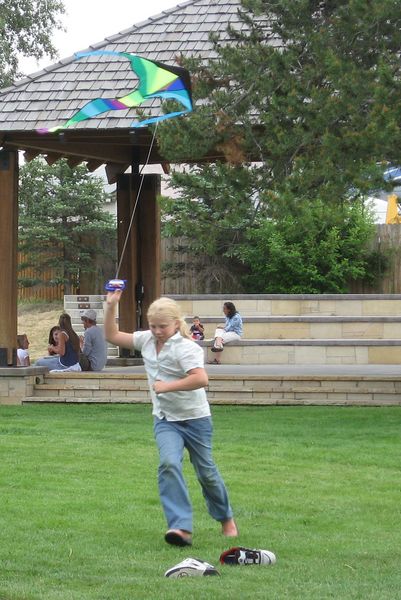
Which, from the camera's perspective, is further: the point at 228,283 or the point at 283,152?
A: the point at 228,283

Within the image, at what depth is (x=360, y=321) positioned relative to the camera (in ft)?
86.5

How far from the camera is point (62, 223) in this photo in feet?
120

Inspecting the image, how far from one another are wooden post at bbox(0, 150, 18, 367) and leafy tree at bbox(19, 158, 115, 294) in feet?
52.3

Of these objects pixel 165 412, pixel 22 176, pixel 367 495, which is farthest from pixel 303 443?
pixel 22 176

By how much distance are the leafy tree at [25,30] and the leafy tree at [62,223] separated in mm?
3102

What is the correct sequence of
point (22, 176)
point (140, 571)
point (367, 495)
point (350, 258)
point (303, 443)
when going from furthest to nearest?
point (22, 176), point (350, 258), point (303, 443), point (367, 495), point (140, 571)

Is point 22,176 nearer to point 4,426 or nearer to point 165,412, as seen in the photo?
point 4,426

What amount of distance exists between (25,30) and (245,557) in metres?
30.5

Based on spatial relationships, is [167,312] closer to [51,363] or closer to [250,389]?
[250,389]

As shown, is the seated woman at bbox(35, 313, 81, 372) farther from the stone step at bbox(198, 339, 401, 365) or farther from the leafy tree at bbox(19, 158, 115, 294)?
the leafy tree at bbox(19, 158, 115, 294)

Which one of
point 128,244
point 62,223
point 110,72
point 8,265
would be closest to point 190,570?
point 8,265

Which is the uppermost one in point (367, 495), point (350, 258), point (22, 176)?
point (22, 176)

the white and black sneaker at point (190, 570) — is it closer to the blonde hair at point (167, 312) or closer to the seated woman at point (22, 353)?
the blonde hair at point (167, 312)

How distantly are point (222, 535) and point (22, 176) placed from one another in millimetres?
30909
